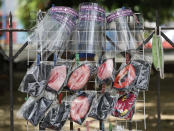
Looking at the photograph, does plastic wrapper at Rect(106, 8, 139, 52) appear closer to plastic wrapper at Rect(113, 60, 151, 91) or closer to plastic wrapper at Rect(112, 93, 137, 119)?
plastic wrapper at Rect(113, 60, 151, 91)

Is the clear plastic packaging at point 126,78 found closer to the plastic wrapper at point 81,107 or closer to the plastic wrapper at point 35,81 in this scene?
the plastic wrapper at point 81,107

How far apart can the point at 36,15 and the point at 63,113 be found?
0.98 metres

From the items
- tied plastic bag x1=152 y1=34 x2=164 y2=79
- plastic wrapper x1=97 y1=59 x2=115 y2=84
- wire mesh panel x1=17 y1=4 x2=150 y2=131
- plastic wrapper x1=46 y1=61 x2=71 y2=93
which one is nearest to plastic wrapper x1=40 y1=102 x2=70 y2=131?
wire mesh panel x1=17 y1=4 x2=150 y2=131

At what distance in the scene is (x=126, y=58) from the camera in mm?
3002

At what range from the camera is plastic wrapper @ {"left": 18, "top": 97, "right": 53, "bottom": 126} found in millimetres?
2895

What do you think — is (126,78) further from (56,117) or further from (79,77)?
Result: (56,117)

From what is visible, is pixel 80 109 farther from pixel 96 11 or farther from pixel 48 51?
pixel 96 11

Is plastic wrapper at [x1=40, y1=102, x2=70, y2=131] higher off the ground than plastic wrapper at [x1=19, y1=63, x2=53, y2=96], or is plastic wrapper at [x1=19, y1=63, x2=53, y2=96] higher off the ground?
plastic wrapper at [x1=19, y1=63, x2=53, y2=96]

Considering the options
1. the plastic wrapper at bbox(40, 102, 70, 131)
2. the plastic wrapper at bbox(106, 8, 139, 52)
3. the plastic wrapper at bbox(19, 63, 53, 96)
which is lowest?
the plastic wrapper at bbox(40, 102, 70, 131)

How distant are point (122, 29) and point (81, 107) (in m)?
0.80

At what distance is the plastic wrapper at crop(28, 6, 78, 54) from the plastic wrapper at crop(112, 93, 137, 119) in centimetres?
73

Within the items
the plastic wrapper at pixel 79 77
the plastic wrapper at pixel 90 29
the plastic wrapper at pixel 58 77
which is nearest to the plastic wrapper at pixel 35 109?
the plastic wrapper at pixel 58 77

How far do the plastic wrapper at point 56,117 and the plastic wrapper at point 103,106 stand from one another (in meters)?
0.24

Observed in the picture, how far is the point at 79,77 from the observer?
9.55 ft
